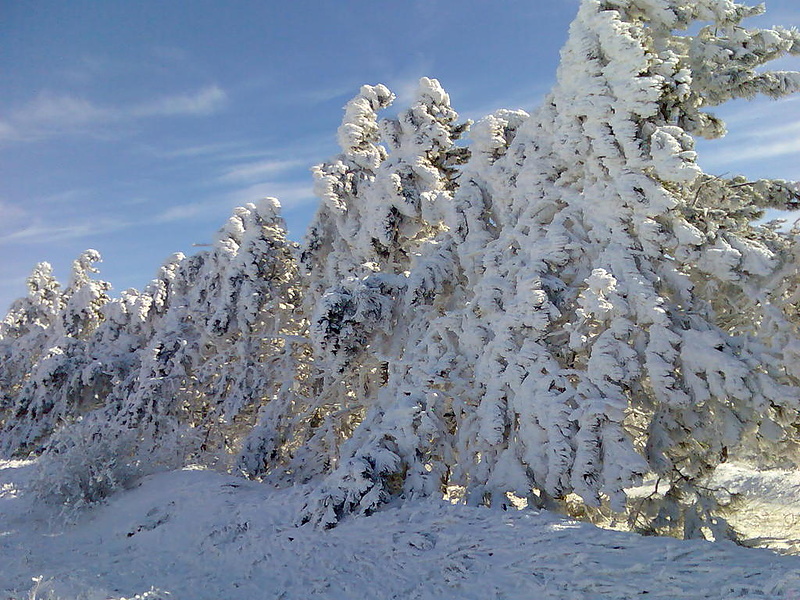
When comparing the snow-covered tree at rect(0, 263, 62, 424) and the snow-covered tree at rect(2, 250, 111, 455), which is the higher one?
the snow-covered tree at rect(0, 263, 62, 424)

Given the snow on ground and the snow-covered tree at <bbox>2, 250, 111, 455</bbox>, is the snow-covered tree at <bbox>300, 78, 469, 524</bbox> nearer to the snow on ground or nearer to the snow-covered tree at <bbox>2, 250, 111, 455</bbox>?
the snow on ground

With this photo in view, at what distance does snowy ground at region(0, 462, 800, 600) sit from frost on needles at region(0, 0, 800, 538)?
87 cm

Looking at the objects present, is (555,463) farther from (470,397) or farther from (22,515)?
(22,515)

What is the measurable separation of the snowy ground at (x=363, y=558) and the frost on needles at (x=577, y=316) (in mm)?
873

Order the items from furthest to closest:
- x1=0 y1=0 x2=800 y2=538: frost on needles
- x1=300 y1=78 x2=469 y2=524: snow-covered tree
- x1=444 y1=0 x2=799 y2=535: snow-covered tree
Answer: x1=300 y1=78 x2=469 y2=524: snow-covered tree → x1=0 y1=0 x2=800 y2=538: frost on needles → x1=444 y1=0 x2=799 y2=535: snow-covered tree

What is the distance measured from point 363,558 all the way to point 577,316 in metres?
5.19

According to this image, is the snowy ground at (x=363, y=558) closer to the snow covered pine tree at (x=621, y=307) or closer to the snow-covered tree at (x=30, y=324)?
the snow covered pine tree at (x=621, y=307)

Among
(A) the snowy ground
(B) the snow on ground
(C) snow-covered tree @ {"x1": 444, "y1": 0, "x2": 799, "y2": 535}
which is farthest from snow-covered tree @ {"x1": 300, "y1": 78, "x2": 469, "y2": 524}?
(B) the snow on ground

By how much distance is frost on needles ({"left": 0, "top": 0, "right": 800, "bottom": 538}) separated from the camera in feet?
25.9

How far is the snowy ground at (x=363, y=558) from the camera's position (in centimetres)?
534

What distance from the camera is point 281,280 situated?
18.2 metres

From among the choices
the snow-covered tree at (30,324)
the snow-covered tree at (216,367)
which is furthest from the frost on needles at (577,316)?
the snow-covered tree at (30,324)

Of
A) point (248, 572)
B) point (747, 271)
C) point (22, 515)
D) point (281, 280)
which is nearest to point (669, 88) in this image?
point (747, 271)

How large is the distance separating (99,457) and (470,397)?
10169 millimetres
